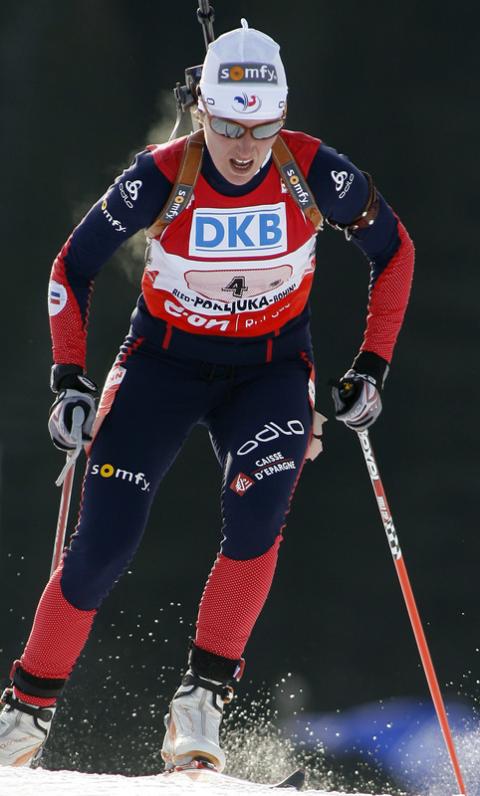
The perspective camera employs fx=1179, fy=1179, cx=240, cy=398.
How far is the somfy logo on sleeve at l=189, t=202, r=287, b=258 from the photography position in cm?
331

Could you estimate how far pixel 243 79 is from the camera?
3.23 metres

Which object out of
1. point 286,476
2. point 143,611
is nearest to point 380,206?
point 286,476

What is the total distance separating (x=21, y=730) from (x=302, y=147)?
1.82 metres

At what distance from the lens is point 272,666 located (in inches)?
223

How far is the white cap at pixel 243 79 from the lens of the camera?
3.19 m

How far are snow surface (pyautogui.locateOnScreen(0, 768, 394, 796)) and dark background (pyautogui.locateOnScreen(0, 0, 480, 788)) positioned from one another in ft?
9.07

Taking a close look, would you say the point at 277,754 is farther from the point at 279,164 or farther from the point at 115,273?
the point at 279,164

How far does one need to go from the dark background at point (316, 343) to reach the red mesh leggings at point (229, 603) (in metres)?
2.41

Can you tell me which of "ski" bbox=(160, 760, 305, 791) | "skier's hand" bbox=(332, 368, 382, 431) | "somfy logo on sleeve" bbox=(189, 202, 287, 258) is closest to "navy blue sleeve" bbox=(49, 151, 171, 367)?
"somfy logo on sleeve" bbox=(189, 202, 287, 258)

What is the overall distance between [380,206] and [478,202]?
6.56 feet

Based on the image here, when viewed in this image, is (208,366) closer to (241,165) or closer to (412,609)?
(241,165)

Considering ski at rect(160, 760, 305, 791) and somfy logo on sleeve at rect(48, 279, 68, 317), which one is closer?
ski at rect(160, 760, 305, 791)

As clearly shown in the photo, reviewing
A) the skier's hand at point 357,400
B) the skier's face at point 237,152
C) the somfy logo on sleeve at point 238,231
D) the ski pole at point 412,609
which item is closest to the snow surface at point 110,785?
the ski pole at point 412,609

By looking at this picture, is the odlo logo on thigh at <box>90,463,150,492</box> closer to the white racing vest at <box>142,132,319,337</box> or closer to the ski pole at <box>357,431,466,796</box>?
the white racing vest at <box>142,132,319,337</box>
